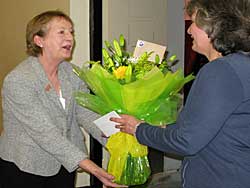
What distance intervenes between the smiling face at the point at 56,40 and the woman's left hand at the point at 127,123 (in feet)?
1.84

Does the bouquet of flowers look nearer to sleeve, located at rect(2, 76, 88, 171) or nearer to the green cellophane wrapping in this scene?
the green cellophane wrapping

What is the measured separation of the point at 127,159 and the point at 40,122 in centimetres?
42

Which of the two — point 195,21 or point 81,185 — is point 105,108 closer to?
point 195,21

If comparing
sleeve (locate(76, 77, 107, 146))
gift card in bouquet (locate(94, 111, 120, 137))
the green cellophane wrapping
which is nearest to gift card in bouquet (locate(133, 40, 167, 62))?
the green cellophane wrapping

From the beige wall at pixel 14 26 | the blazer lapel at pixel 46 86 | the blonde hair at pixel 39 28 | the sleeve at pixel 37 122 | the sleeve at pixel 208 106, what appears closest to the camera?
the sleeve at pixel 208 106

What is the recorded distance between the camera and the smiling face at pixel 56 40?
7.06ft

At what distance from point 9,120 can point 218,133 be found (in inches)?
42.1

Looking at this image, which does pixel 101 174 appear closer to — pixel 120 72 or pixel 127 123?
pixel 127 123

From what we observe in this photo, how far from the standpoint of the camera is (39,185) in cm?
211

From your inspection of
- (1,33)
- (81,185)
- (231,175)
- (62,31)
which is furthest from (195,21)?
(1,33)

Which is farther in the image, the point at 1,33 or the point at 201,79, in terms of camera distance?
the point at 1,33

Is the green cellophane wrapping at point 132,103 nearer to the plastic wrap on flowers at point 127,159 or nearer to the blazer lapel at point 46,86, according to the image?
the plastic wrap on flowers at point 127,159

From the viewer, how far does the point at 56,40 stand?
2.16 metres

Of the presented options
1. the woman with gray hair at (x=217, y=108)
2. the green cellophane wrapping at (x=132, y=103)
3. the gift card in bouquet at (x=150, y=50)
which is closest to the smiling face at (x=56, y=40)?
the green cellophane wrapping at (x=132, y=103)
